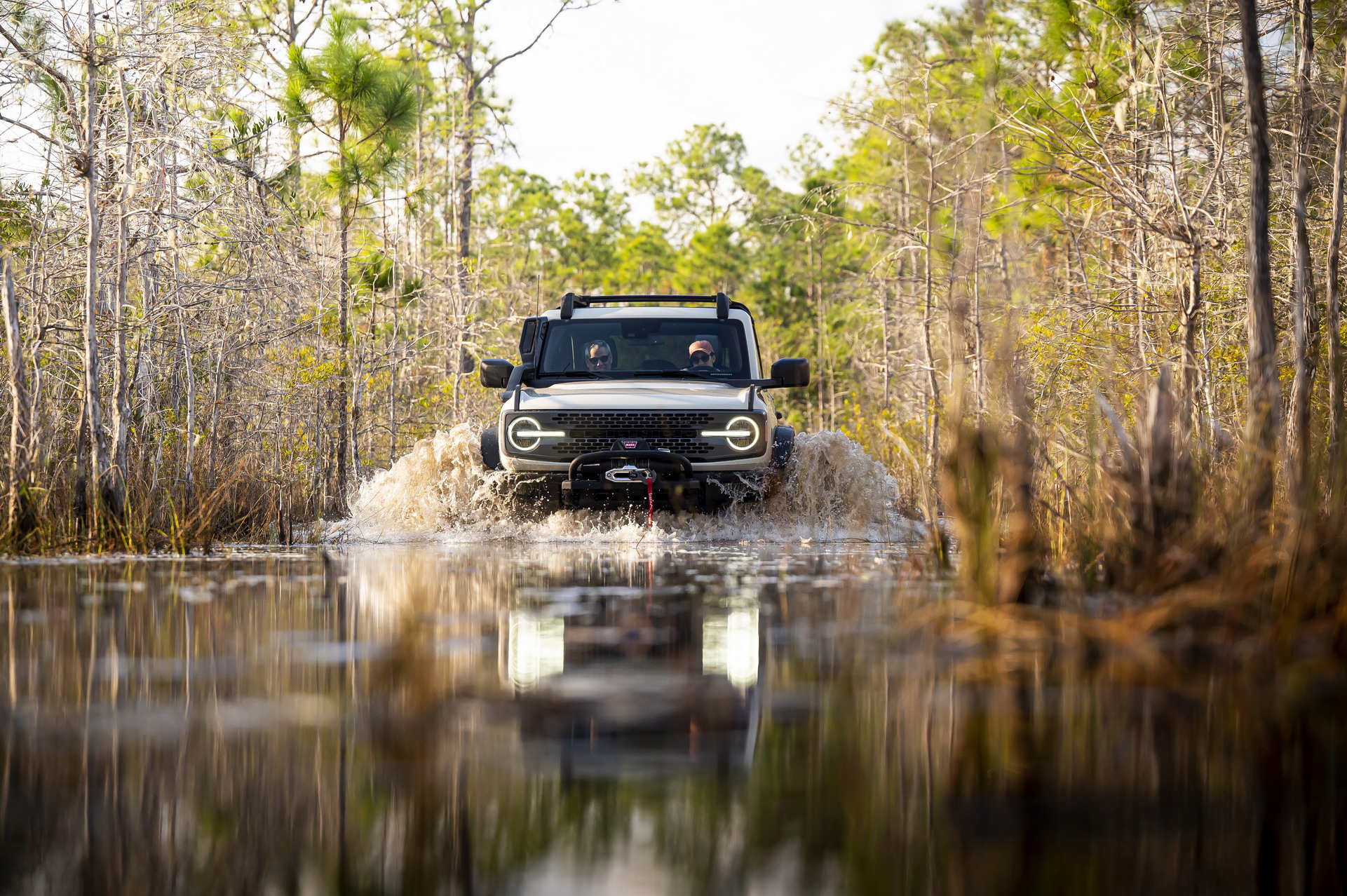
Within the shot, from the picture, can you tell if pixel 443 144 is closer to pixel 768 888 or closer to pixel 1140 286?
pixel 1140 286

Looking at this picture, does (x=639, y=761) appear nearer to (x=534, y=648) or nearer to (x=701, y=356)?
(x=534, y=648)

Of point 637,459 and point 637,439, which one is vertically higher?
point 637,439

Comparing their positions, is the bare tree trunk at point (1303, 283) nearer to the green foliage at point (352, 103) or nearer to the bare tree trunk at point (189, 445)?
the bare tree trunk at point (189, 445)

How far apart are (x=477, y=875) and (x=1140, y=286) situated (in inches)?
532

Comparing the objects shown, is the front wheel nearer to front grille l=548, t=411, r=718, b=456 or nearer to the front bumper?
the front bumper

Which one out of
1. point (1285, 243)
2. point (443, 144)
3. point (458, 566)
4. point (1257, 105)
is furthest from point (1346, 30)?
point (443, 144)

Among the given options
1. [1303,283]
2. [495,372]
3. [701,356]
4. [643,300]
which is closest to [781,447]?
[701,356]

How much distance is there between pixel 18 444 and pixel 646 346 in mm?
5172

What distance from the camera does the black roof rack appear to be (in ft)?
40.5

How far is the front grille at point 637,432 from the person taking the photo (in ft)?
34.9

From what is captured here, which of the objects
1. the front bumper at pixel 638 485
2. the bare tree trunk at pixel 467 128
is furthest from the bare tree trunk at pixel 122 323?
the bare tree trunk at pixel 467 128

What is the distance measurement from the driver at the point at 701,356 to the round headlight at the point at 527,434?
185 cm

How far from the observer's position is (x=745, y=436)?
420 inches

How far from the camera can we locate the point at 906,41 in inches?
1276
